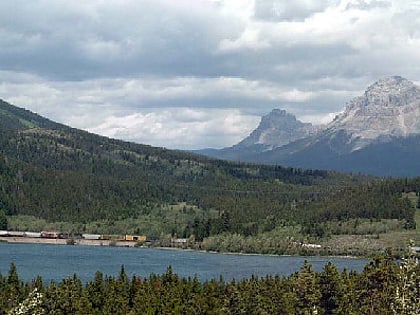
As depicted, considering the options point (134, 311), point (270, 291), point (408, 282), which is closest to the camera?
point (408, 282)

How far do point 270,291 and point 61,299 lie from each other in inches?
1463

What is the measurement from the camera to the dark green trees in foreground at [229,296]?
421ft

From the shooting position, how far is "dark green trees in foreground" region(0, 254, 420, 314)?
12825cm

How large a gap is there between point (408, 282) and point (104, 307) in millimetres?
100004

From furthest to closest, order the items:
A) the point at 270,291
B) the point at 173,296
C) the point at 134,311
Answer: the point at 270,291, the point at 173,296, the point at 134,311

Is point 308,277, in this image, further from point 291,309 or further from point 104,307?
point 104,307

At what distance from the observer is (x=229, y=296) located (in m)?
136

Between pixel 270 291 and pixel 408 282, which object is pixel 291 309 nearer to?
pixel 270 291

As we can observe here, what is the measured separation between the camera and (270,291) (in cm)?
14338

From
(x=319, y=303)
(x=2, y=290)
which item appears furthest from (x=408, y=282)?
(x=2, y=290)

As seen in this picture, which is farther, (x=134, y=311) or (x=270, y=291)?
(x=270, y=291)

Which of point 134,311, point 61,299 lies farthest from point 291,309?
point 61,299

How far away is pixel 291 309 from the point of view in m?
133

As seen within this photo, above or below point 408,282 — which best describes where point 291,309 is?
below
